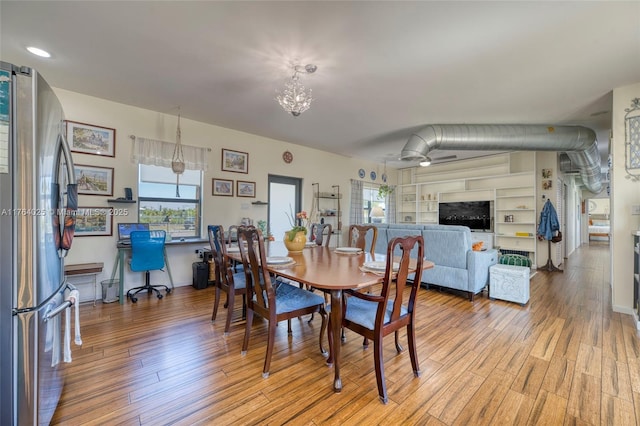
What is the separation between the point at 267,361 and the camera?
1.90 metres

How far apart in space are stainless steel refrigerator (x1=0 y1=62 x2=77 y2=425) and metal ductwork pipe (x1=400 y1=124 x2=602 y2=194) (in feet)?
13.5

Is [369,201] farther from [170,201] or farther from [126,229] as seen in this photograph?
[126,229]

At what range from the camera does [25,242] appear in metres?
1.12

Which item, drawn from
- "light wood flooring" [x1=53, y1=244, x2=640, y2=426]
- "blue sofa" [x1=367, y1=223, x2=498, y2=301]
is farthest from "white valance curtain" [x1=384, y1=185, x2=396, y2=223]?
"light wood flooring" [x1=53, y1=244, x2=640, y2=426]

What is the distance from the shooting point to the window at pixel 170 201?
4035 millimetres

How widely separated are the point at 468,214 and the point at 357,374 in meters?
5.98

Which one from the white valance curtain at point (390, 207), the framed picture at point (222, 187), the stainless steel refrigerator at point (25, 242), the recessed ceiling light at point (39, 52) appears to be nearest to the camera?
the stainless steel refrigerator at point (25, 242)

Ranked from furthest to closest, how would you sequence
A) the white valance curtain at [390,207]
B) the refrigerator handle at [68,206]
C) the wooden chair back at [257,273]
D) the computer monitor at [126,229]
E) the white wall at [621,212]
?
the white valance curtain at [390,207]
the computer monitor at [126,229]
the white wall at [621,212]
the wooden chair back at [257,273]
the refrigerator handle at [68,206]

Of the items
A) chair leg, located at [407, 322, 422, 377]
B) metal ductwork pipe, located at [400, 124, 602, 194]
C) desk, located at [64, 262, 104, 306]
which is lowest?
chair leg, located at [407, 322, 422, 377]

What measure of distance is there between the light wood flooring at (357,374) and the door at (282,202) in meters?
2.62

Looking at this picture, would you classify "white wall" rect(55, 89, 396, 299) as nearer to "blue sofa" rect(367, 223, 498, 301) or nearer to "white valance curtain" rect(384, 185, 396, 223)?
"white valance curtain" rect(384, 185, 396, 223)

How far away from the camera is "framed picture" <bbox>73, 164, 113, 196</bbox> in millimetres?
3455

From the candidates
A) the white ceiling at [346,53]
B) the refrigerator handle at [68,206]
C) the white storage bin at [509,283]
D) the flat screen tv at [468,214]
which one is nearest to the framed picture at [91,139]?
the white ceiling at [346,53]

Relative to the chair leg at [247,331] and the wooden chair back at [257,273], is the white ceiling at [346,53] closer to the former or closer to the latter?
the wooden chair back at [257,273]
